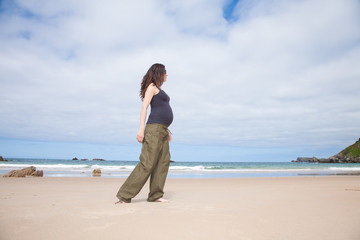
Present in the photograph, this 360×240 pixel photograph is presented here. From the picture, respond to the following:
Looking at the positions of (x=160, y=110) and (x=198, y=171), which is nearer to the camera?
(x=160, y=110)

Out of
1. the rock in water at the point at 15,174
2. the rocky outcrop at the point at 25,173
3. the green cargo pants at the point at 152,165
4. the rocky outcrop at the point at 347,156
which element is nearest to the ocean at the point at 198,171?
the rocky outcrop at the point at 25,173

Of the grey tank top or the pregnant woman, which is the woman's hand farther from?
the grey tank top

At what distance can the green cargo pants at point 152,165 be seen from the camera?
367 centimetres

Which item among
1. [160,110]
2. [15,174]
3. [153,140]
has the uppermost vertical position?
[160,110]

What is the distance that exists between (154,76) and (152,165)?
4.32 feet

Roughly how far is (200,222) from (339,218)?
1.49 metres

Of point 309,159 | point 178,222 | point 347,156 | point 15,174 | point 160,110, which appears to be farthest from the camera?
point 309,159

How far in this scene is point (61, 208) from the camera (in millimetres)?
3129

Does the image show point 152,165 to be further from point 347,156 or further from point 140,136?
point 347,156

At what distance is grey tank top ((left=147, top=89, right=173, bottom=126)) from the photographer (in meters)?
3.87

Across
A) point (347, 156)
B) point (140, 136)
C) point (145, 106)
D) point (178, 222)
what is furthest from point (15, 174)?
point (347, 156)

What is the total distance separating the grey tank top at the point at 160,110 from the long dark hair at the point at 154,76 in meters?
0.16

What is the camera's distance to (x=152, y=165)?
3.70 meters

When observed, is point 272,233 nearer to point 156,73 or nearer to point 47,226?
point 47,226
